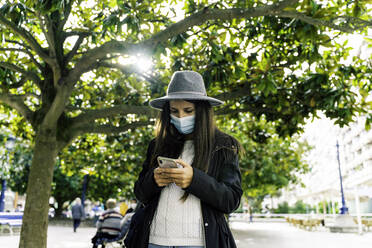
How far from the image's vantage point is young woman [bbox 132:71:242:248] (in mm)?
2070

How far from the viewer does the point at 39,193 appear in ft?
18.5

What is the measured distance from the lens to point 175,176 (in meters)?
2.02

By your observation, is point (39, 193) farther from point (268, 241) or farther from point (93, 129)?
point (268, 241)

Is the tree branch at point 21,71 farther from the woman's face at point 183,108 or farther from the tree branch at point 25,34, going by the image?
the woman's face at point 183,108

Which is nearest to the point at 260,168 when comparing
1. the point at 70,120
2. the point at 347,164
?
the point at 70,120

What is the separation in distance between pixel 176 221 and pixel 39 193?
4161mm

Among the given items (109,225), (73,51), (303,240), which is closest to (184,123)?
(73,51)

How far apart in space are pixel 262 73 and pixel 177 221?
13.2 ft

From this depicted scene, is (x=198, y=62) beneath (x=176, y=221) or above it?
above

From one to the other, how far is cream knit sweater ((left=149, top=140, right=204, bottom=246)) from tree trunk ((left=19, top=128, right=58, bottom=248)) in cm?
395

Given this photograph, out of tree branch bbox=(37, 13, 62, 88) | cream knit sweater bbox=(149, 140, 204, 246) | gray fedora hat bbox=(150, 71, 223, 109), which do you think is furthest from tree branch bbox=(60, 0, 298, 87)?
cream knit sweater bbox=(149, 140, 204, 246)

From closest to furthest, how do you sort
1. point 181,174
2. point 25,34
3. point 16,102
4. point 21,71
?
point 181,174, point 25,34, point 21,71, point 16,102

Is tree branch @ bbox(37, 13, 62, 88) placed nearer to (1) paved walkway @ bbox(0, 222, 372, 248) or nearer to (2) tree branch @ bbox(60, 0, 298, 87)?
(2) tree branch @ bbox(60, 0, 298, 87)

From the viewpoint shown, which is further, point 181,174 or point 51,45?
point 51,45
